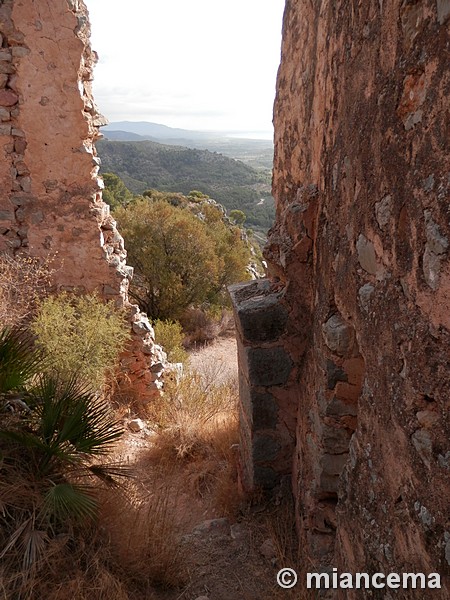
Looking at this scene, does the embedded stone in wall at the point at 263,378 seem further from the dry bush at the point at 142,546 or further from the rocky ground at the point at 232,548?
the dry bush at the point at 142,546

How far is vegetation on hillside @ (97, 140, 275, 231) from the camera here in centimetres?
3659

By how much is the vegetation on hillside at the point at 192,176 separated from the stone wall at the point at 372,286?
2961 centimetres

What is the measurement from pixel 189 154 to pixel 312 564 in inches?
1925

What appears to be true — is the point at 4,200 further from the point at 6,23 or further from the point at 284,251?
the point at 284,251

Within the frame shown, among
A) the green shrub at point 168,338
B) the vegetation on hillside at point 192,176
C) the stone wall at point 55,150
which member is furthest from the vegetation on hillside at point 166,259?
the vegetation on hillside at point 192,176

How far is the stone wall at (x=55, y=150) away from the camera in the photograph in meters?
4.64

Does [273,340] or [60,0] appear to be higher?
[60,0]

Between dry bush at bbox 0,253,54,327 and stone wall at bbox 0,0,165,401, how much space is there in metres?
0.13

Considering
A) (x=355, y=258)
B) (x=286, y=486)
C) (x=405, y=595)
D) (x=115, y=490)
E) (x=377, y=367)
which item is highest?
(x=355, y=258)

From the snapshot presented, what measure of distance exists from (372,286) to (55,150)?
13.9ft

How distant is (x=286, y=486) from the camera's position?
3145 millimetres

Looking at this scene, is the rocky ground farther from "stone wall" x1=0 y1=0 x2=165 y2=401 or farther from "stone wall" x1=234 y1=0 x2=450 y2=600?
"stone wall" x1=0 y1=0 x2=165 y2=401

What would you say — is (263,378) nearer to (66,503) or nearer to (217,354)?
(66,503)

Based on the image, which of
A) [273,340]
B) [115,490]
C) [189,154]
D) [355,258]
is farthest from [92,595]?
[189,154]
